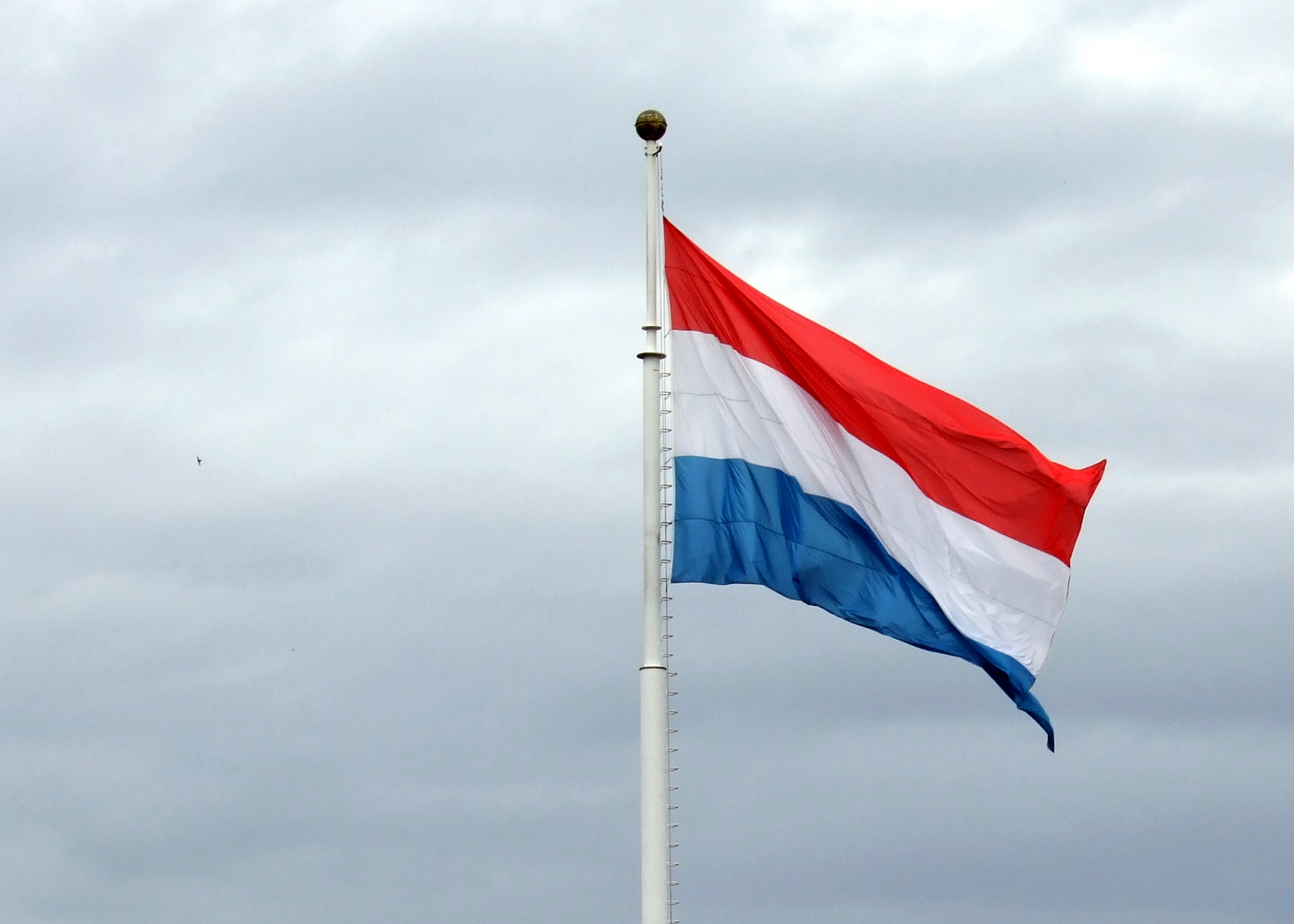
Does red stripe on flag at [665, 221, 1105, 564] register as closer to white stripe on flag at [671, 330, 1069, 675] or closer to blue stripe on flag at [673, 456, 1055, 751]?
white stripe on flag at [671, 330, 1069, 675]

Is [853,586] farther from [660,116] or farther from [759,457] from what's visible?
[660,116]

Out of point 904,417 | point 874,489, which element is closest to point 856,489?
point 874,489

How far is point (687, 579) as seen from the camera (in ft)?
88.2

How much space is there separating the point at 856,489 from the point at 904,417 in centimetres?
153

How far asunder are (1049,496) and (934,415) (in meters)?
2.35

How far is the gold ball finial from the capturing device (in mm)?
27766

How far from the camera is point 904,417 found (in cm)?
3028

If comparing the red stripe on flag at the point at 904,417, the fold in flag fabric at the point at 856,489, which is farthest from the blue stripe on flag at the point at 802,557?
the red stripe on flag at the point at 904,417

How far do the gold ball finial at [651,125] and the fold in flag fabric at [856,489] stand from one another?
1.42m

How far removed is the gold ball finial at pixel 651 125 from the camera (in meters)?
27.8

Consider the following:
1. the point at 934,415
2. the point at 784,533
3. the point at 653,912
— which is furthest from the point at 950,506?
the point at 653,912

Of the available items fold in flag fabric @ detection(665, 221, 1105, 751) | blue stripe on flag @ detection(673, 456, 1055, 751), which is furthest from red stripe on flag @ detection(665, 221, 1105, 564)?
blue stripe on flag @ detection(673, 456, 1055, 751)

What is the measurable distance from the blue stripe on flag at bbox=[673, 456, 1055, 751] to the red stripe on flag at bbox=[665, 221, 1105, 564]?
1.54 meters

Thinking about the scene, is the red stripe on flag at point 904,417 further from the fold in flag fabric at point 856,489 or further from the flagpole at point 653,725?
the flagpole at point 653,725
